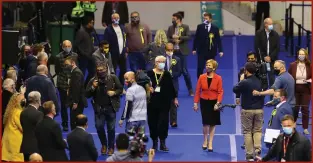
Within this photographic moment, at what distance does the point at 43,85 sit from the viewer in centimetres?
1791

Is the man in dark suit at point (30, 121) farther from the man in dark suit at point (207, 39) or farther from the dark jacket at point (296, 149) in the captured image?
the man in dark suit at point (207, 39)

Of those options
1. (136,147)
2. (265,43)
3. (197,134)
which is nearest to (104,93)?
(197,134)

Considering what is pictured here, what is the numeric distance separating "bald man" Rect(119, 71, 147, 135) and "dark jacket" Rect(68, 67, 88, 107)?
1229 mm

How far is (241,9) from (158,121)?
1448 centimetres

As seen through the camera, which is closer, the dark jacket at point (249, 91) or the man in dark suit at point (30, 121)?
the man in dark suit at point (30, 121)

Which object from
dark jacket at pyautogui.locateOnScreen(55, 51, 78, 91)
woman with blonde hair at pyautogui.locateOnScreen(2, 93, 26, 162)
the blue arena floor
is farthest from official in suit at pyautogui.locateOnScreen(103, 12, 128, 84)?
woman with blonde hair at pyautogui.locateOnScreen(2, 93, 26, 162)

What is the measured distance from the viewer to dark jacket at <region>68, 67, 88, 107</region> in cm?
1834

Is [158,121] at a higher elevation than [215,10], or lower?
lower

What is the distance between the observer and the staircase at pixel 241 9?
32.1 metres

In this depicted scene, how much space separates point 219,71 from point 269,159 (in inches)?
457

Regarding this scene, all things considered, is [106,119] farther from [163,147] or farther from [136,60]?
[136,60]

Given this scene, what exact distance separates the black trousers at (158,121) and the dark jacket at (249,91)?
58.3 inches

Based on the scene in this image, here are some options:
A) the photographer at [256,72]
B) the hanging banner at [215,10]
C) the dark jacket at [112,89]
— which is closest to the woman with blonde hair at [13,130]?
the dark jacket at [112,89]

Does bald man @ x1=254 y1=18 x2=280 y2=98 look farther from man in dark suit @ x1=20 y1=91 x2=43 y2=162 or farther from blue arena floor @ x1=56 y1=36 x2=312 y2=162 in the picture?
man in dark suit @ x1=20 y1=91 x2=43 y2=162
